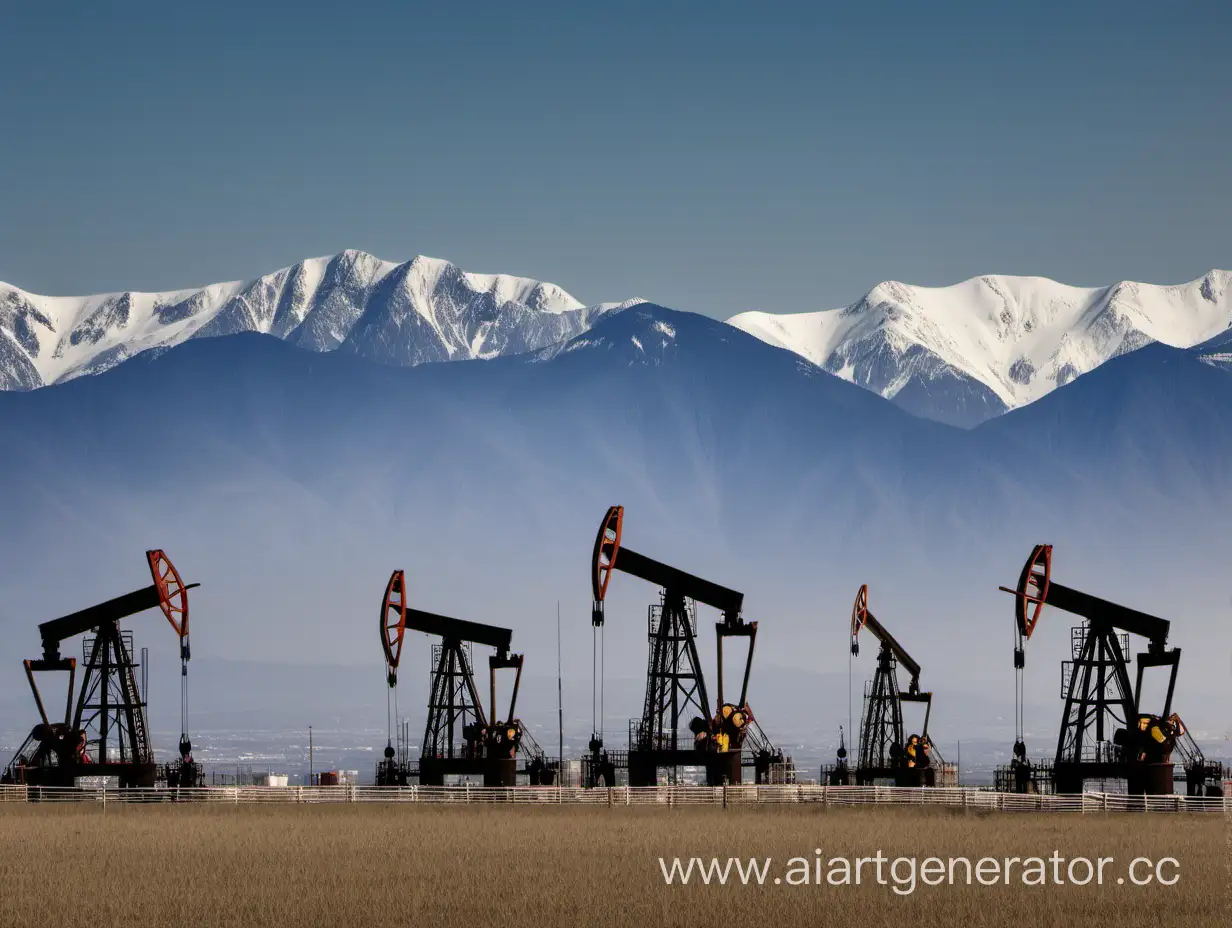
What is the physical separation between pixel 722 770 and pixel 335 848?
1233 inches

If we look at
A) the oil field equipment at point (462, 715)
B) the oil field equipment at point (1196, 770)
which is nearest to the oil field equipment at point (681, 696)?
the oil field equipment at point (462, 715)

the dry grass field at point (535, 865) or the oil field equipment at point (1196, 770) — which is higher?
the oil field equipment at point (1196, 770)

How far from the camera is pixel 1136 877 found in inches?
1877

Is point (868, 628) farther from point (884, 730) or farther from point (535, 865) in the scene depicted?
point (535, 865)

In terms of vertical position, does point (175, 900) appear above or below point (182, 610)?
below

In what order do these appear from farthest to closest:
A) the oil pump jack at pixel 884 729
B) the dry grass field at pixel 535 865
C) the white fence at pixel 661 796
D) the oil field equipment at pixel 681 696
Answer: the oil pump jack at pixel 884 729 < the oil field equipment at pixel 681 696 < the white fence at pixel 661 796 < the dry grass field at pixel 535 865

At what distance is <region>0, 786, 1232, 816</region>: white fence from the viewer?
238ft

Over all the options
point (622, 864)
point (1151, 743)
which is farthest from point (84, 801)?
point (1151, 743)

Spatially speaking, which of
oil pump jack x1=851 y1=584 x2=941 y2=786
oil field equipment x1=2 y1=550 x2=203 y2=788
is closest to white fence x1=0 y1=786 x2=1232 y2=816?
oil field equipment x1=2 y1=550 x2=203 y2=788

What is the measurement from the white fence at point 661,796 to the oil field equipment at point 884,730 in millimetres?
18413

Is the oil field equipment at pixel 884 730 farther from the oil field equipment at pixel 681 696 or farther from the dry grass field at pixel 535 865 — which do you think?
the dry grass field at pixel 535 865

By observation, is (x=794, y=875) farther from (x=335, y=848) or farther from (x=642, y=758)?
(x=642, y=758)

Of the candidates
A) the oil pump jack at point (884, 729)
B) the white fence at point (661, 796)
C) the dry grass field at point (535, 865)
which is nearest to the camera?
the dry grass field at point (535, 865)

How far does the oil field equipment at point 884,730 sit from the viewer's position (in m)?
95.2
